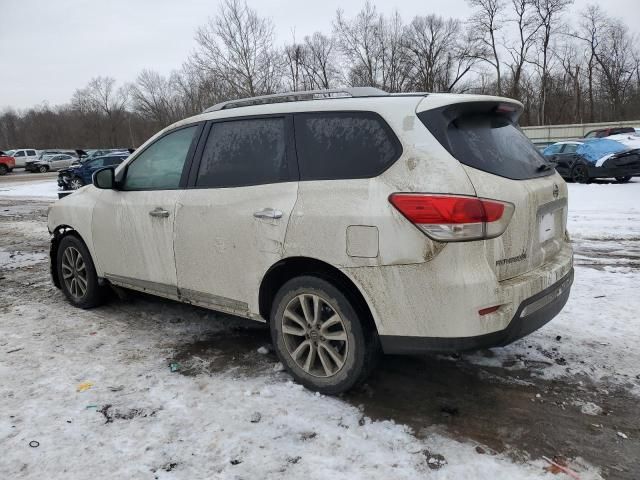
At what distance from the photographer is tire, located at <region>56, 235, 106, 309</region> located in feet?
16.3

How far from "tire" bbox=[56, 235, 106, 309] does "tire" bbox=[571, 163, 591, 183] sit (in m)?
15.7

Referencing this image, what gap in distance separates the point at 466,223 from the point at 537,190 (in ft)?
2.38

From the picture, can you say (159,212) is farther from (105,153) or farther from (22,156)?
(22,156)

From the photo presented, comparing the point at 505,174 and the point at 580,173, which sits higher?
the point at 505,174

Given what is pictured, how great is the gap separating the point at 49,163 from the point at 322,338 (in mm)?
48748

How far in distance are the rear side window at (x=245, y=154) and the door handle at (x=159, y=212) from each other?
371 millimetres

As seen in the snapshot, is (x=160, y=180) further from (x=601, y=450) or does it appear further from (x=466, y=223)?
(x=601, y=450)

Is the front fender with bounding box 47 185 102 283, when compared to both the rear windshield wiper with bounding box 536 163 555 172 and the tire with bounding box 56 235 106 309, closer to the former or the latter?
the tire with bounding box 56 235 106 309

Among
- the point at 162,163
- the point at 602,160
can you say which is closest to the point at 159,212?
the point at 162,163

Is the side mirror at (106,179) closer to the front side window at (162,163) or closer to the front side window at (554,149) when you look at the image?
the front side window at (162,163)

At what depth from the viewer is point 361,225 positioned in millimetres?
2873

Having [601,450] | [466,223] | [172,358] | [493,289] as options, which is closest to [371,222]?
[466,223]

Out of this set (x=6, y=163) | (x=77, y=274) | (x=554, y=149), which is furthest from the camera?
(x=6, y=163)

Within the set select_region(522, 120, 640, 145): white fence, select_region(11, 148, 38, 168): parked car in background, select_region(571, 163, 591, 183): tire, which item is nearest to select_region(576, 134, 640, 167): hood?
select_region(571, 163, 591, 183): tire
